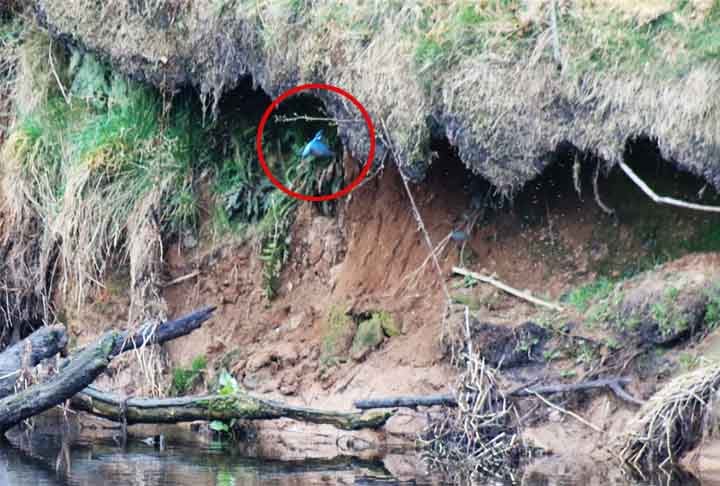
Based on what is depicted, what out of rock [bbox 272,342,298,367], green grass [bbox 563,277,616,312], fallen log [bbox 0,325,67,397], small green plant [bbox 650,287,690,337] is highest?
small green plant [bbox 650,287,690,337]

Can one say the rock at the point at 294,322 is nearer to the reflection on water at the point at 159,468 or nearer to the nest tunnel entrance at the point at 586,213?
the nest tunnel entrance at the point at 586,213

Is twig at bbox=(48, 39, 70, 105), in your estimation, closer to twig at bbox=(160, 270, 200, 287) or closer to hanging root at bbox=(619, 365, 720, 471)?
twig at bbox=(160, 270, 200, 287)

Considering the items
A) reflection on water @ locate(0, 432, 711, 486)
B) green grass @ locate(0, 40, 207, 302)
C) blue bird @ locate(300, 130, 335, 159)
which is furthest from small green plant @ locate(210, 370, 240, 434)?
blue bird @ locate(300, 130, 335, 159)

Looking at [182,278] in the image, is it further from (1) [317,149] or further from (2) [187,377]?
(1) [317,149]

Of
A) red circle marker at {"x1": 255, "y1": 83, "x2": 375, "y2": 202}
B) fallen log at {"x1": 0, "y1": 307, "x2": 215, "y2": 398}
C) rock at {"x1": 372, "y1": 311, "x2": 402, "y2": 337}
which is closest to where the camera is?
fallen log at {"x1": 0, "y1": 307, "x2": 215, "y2": 398}

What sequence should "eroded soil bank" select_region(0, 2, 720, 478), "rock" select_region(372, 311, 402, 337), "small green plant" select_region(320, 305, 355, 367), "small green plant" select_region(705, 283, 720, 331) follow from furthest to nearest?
"small green plant" select_region(320, 305, 355, 367), "rock" select_region(372, 311, 402, 337), "eroded soil bank" select_region(0, 2, 720, 478), "small green plant" select_region(705, 283, 720, 331)

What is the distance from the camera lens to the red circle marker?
838cm

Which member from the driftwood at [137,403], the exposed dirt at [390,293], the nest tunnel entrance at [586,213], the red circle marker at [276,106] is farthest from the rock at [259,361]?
the nest tunnel entrance at [586,213]

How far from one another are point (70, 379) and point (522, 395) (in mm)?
2217

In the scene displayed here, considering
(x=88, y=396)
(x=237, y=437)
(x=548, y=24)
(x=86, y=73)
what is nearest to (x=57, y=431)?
(x=88, y=396)

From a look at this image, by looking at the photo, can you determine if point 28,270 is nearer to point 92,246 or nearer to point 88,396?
point 92,246

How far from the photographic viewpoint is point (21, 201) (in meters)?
9.75

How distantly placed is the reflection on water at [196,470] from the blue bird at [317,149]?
6.37ft

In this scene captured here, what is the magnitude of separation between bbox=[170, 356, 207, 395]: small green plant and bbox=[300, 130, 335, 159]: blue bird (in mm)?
1371
